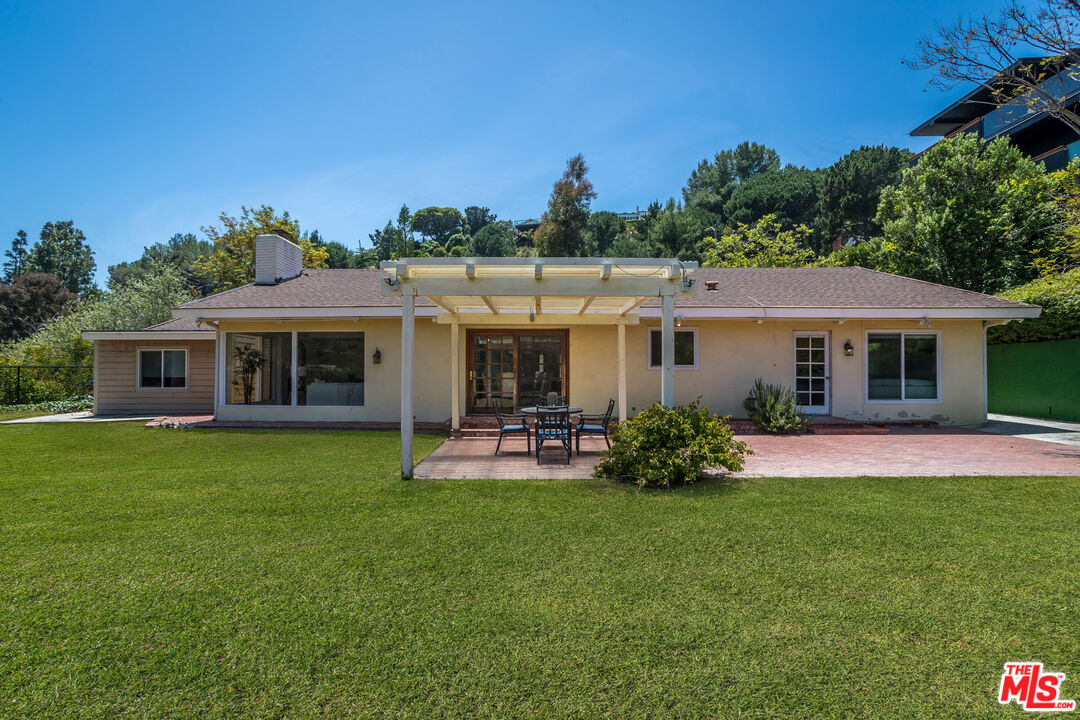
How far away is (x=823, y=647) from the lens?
272 centimetres

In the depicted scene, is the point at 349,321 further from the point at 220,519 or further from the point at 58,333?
the point at 58,333

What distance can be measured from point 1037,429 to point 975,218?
33.4 ft

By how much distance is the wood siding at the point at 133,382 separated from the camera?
14820mm

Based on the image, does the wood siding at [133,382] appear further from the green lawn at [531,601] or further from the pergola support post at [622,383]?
the pergola support post at [622,383]

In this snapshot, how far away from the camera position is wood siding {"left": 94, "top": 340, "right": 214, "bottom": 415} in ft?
48.6

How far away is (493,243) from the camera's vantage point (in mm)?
53938

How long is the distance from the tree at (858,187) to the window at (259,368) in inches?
1181

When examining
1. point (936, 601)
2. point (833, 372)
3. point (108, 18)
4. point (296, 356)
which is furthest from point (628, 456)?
point (108, 18)

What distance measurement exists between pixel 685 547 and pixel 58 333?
1040 inches

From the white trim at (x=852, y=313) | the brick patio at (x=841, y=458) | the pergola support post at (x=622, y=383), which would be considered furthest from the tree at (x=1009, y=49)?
the pergola support post at (x=622, y=383)

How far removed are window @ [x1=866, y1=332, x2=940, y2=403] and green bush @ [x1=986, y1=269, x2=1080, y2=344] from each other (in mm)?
3402

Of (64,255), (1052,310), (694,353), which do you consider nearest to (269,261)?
(694,353)

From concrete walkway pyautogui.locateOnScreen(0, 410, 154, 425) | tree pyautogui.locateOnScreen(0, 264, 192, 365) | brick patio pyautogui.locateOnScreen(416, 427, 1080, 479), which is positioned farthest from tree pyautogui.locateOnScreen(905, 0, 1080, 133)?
tree pyautogui.locateOnScreen(0, 264, 192, 365)

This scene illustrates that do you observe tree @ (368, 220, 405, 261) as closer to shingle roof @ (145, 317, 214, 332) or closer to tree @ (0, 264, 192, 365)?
tree @ (0, 264, 192, 365)
